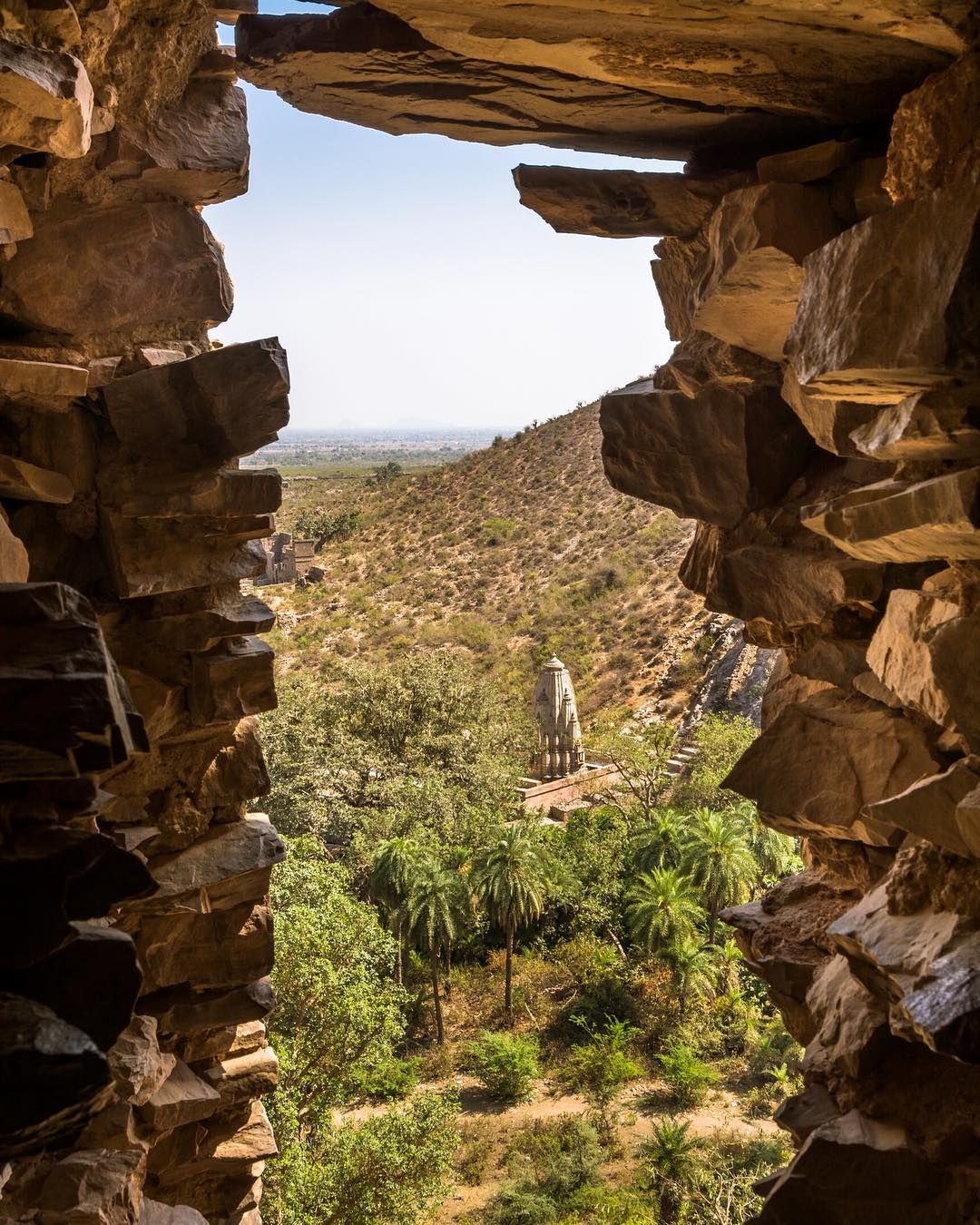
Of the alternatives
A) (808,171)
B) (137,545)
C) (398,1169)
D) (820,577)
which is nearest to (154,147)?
(137,545)

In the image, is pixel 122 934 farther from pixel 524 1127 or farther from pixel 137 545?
pixel 524 1127

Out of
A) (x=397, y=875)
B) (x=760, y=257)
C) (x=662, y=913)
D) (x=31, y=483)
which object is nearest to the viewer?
(x=760, y=257)

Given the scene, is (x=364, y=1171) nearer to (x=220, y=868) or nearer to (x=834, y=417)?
(x=220, y=868)

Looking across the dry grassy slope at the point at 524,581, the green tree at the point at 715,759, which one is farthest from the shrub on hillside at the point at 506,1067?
the dry grassy slope at the point at 524,581

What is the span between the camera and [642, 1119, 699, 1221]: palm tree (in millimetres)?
19750

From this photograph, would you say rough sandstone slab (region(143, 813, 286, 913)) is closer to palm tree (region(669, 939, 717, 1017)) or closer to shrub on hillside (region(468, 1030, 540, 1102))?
shrub on hillside (region(468, 1030, 540, 1102))

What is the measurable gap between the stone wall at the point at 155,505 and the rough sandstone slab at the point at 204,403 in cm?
1

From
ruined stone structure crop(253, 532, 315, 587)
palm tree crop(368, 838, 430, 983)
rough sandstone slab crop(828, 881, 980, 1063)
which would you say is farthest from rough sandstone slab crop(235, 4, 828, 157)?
ruined stone structure crop(253, 532, 315, 587)

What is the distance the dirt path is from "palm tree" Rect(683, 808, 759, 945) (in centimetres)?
557

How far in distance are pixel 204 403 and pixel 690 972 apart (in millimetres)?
23921

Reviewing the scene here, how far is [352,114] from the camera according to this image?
6.95 metres

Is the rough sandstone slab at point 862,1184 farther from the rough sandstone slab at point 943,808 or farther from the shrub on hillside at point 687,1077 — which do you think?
the shrub on hillside at point 687,1077

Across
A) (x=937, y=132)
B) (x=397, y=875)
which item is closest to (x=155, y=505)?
(x=937, y=132)

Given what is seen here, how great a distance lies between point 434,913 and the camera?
27672 millimetres
